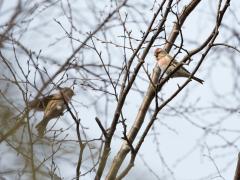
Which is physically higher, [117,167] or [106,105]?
[106,105]

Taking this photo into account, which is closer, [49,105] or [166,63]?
[49,105]

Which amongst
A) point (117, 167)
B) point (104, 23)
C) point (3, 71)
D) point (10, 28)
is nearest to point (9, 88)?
point (3, 71)

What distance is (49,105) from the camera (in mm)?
5352

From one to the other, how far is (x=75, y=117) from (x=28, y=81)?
608mm

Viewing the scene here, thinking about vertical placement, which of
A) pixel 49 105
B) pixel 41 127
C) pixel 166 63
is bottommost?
pixel 41 127

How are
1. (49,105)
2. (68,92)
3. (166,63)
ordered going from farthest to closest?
(166,63) → (49,105) → (68,92)

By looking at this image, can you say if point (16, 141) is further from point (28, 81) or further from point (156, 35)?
point (156, 35)

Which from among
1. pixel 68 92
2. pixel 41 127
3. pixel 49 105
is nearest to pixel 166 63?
pixel 68 92

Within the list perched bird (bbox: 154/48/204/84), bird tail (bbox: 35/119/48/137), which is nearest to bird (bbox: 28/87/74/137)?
bird tail (bbox: 35/119/48/137)

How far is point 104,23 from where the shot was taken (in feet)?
21.5

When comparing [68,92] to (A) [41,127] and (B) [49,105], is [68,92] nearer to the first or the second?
(B) [49,105]

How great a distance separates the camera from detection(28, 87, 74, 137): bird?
467 centimetres

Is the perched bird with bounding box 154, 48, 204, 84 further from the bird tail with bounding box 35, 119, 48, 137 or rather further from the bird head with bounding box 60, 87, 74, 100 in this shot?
the bird tail with bounding box 35, 119, 48, 137

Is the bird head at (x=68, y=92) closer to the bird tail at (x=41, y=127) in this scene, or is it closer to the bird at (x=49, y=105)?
the bird at (x=49, y=105)
